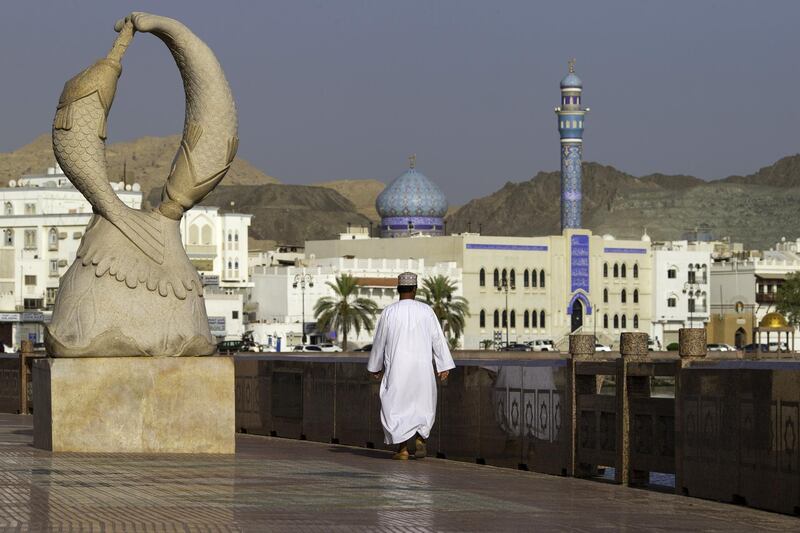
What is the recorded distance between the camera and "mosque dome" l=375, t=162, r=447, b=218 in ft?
338

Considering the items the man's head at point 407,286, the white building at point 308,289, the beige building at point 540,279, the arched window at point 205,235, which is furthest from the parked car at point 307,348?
the man's head at point 407,286

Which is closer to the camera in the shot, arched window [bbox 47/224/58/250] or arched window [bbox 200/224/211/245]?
arched window [bbox 47/224/58/250]

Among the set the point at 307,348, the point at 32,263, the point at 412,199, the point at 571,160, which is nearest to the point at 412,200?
the point at 412,199

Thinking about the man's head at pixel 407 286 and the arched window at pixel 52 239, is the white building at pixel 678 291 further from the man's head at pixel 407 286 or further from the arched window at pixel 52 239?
the man's head at pixel 407 286

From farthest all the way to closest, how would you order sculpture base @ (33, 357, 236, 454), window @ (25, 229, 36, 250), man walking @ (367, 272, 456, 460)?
window @ (25, 229, 36, 250) → sculpture base @ (33, 357, 236, 454) → man walking @ (367, 272, 456, 460)

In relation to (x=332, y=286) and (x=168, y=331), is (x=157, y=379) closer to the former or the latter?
(x=168, y=331)

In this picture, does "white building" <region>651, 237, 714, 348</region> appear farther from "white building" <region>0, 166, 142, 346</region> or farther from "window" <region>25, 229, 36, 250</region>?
"window" <region>25, 229, 36, 250</region>

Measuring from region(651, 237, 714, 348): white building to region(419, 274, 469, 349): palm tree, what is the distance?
15.6 meters

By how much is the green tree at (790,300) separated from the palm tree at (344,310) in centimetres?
2240

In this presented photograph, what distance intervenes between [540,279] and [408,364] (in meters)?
80.4

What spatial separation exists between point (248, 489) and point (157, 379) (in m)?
3.60

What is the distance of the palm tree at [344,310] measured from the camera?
81.2 meters

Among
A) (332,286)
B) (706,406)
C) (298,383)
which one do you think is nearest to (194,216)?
(332,286)

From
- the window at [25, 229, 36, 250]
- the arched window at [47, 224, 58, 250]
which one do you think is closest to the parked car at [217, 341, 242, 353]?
the arched window at [47, 224, 58, 250]
